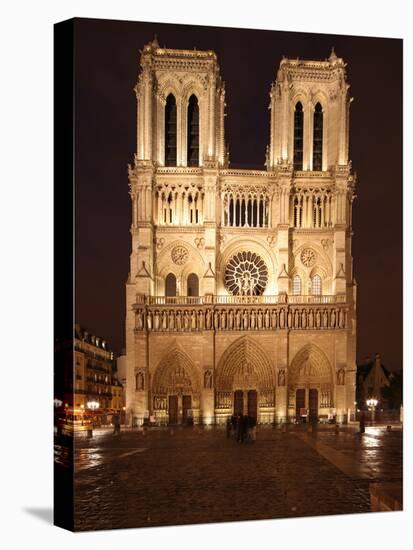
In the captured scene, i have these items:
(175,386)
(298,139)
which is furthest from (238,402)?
(298,139)

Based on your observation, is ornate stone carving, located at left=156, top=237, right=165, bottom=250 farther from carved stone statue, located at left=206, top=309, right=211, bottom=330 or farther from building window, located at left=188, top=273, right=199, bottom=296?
carved stone statue, located at left=206, top=309, right=211, bottom=330

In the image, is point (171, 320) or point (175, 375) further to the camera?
point (171, 320)

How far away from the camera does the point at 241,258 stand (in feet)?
64.7

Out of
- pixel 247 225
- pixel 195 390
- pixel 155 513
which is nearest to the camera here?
pixel 155 513

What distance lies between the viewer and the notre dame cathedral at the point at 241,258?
59.9ft

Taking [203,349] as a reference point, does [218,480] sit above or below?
below

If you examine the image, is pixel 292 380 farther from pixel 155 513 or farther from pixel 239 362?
pixel 155 513

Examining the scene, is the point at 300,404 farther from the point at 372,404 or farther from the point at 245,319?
the point at 245,319

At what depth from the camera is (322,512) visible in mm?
15758

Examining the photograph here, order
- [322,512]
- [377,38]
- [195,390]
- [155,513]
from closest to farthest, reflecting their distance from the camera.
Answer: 1. [155,513]
2. [322,512]
3. [377,38]
4. [195,390]

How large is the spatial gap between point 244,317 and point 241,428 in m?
3.24

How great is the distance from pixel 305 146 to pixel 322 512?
27.2 ft

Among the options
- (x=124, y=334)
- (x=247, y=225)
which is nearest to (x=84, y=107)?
(x=124, y=334)

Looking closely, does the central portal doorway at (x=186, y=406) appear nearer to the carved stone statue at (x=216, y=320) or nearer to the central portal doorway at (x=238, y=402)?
the central portal doorway at (x=238, y=402)
